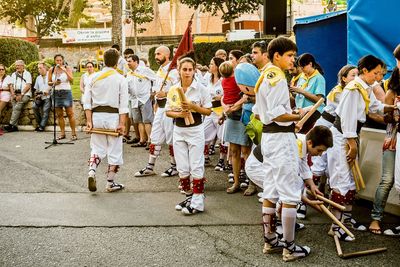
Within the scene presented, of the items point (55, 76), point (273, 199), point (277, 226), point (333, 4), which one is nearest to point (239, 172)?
point (277, 226)

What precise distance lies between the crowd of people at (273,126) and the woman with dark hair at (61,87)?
441 cm

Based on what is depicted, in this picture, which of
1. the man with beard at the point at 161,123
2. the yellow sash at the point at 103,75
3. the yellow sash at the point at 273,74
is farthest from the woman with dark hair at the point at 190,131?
the man with beard at the point at 161,123

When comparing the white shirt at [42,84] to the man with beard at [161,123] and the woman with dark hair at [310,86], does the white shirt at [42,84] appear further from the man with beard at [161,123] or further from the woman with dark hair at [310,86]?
the woman with dark hair at [310,86]

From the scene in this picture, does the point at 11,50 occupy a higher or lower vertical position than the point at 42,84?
higher

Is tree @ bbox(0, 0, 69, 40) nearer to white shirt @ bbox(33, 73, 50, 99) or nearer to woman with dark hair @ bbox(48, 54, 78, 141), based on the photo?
white shirt @ bbox(33, 73, 50, 99)

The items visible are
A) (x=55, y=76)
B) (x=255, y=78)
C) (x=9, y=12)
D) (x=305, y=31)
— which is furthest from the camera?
(x=9, y=12)

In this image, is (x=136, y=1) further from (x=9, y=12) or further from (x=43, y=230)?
(x=43, y=230)

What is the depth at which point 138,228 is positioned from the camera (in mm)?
5727

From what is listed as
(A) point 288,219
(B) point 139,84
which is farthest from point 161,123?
(A) point 288,219

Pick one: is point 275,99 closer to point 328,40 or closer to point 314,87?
point 314,87

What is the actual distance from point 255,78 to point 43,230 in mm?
3182

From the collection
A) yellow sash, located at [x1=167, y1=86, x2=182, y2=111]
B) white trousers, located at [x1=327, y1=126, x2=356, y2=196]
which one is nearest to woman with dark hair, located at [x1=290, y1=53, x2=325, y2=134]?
white trousers, located at [x1=327, y1=126, x2=356, y2=196]

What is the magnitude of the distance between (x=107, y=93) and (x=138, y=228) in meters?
2.26

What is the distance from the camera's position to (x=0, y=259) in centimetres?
474
